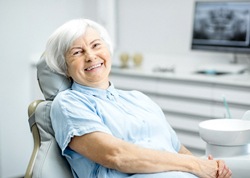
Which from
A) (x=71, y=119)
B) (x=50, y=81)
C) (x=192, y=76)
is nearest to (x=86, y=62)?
(x=50, y=81)

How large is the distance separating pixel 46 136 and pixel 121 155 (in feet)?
1.16

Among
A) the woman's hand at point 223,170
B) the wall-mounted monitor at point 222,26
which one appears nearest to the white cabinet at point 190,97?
the wall-mounted monitor at point 222,26

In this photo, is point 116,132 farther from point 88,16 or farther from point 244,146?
point 88,16

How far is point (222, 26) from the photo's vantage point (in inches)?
142

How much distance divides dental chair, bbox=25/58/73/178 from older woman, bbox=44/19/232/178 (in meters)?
0.04

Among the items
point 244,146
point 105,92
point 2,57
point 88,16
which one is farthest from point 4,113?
point 244,146

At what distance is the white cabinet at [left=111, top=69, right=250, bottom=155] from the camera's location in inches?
130

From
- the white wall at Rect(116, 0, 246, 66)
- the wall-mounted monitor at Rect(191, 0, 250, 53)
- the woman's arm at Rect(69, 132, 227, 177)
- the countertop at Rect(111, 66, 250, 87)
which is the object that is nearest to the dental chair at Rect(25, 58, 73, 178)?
the woman's arm at Rect(69, 132, 227, 177)

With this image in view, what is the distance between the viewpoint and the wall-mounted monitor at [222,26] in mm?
3500

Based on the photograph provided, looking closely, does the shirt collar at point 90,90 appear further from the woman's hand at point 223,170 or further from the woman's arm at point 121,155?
the woman's hand at point 223,170

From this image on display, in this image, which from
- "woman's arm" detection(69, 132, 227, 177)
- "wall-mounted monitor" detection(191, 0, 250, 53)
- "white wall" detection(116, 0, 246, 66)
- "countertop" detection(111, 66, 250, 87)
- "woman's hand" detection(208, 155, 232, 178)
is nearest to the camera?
"woman's arm" detection(69, 132, 227, 177)

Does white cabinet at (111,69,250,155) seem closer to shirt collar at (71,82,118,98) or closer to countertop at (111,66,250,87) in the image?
countertop at (111,66,250,87)

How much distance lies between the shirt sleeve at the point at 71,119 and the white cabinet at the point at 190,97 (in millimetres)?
1840

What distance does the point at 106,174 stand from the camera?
5.46ft
